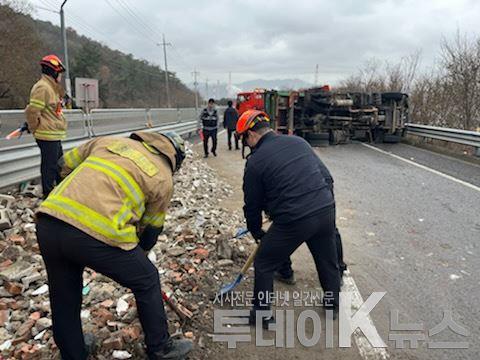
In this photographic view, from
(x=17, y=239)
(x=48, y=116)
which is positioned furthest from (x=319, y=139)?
(x=17, y=239)

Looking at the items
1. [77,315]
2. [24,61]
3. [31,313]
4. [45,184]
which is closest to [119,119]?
[45,184]

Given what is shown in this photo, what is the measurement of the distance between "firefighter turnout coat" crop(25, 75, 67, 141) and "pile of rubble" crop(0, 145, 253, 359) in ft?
3.03

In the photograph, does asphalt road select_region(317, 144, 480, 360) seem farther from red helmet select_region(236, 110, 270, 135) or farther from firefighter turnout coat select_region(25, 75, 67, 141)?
firefighter turnout coat select_region(25, 75, 67, 141)

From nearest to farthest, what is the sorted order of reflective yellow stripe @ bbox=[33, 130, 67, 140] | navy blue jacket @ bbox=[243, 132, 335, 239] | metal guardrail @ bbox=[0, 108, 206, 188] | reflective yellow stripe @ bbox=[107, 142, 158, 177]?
reflective yellow stripe @ bbox=[107, 142, 158, 177], navy blue jacket @ bbox=[243, 132, 335, 239], reflective yellow stripe @ bbox=[33, 130, 67, 140], metal guardrail @ bbox=[0, 108, 206, 188]

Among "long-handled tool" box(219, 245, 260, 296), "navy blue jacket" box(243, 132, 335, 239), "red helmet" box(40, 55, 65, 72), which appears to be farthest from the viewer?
"red helmet" box(40, 55, 65, 72)

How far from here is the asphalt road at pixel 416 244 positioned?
3166 millimetres

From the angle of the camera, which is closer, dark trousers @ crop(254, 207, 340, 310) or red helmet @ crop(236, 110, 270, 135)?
dark trousers @ crop(254, 207, 340, 310)

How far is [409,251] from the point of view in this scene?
4418 mm

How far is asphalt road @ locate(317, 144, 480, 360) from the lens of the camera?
3166mm

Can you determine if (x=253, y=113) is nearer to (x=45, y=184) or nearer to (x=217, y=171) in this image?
(x=45, y=184)

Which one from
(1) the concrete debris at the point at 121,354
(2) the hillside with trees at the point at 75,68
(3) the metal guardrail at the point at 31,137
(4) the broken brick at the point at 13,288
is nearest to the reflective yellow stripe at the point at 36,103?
(3) the metal guardrail at the point at 31,137

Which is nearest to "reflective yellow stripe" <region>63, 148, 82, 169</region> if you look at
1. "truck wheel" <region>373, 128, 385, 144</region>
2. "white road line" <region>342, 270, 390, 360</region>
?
"white road line" <region>342, 270, 390, 360</region>

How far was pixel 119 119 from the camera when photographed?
9.59m

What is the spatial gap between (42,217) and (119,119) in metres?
7.98
